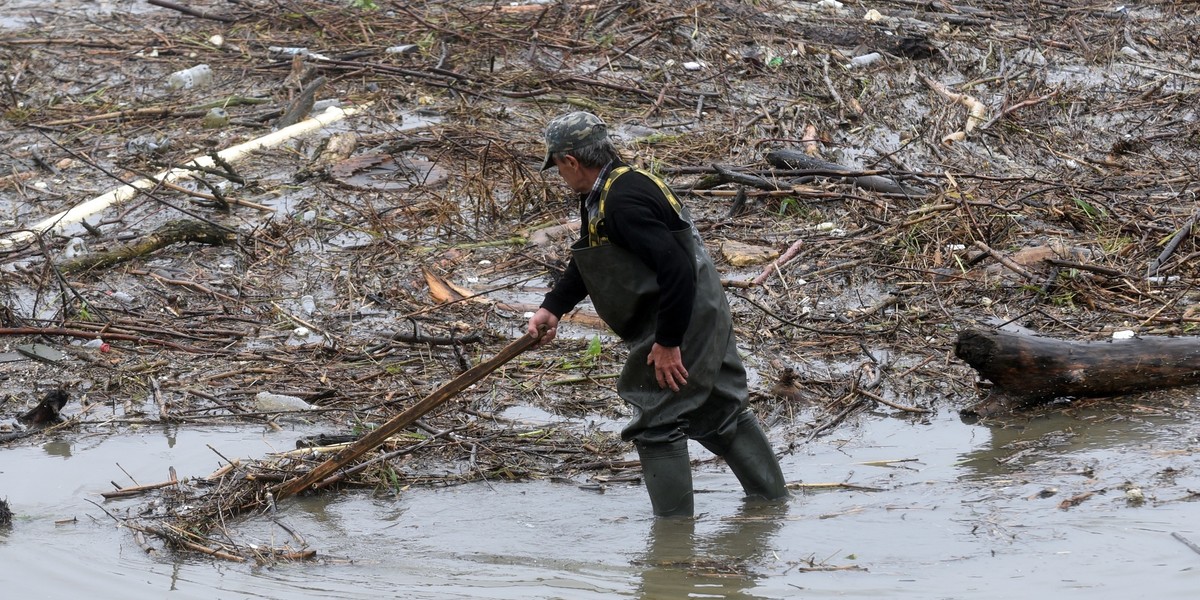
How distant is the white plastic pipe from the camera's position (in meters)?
7.54

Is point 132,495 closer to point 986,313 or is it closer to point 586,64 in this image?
point 986,313

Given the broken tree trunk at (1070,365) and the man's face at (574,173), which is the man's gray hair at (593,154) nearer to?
the man's face at (574,173)

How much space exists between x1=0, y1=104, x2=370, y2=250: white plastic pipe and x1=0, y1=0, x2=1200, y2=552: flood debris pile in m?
0.05

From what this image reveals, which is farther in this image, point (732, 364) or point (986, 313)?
point (986, 313)

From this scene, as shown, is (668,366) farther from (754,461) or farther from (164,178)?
(164,178)

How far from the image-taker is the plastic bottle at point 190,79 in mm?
10016

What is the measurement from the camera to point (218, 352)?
19.5 feet

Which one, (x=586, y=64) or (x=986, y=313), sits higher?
(x=586, y=64)

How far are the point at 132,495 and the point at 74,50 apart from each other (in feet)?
25.3

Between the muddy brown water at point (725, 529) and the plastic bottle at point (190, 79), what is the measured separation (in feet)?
18.4

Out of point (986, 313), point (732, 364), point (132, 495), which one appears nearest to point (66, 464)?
point (132, 495)

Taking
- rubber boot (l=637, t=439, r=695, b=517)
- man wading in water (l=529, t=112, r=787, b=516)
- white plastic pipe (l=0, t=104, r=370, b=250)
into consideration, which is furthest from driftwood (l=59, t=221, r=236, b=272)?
rubber boot (l=637, t=439, r=695, b=517)

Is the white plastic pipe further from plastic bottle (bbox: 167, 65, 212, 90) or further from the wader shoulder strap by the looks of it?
the wader shoulder strap

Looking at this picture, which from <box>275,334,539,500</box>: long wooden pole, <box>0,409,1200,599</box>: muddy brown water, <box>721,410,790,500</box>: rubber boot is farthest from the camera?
<box>721,410,790,500</box>: rubber boot
